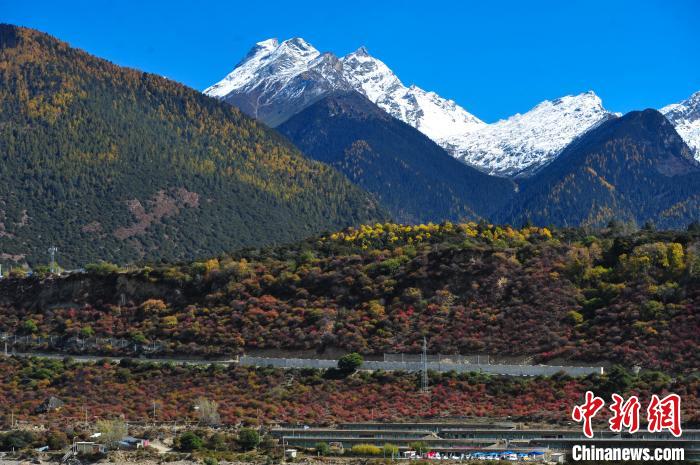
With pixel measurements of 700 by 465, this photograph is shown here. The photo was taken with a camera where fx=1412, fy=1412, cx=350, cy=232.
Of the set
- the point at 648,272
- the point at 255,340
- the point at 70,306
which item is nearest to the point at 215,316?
the point at 255,340

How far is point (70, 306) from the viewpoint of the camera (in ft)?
483

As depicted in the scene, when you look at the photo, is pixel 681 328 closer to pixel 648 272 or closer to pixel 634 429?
pixel 648 272

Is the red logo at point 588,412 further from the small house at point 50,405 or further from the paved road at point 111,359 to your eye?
the small house at point 50,405

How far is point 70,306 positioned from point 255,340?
2657 cm

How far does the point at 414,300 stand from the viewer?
440 ft

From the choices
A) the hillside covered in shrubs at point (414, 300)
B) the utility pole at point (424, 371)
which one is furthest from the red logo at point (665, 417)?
the utility pole at point (424, 371)

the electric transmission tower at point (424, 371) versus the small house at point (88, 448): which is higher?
the electric transmission tower at point (424, 371)

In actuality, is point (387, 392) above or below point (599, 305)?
below

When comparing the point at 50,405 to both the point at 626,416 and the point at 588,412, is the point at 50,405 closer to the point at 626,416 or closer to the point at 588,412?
the point at 588,412

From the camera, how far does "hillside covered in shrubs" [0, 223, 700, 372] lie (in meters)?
121

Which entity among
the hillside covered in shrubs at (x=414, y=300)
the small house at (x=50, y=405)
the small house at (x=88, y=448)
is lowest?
the small house at (x=88, y=448)

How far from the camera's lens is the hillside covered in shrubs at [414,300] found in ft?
398

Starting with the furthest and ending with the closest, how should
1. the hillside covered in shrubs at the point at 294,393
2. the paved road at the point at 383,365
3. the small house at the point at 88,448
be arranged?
the paved road at the point at 383,365
the hillside covered in shrubs at the point at 294,393
the small house at the point at 88,448

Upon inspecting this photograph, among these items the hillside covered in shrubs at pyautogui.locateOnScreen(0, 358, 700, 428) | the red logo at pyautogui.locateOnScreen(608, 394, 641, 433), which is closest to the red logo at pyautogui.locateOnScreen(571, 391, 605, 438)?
the red logo at pyautogui.locateOnScreen(608, 394, 641, 433)
